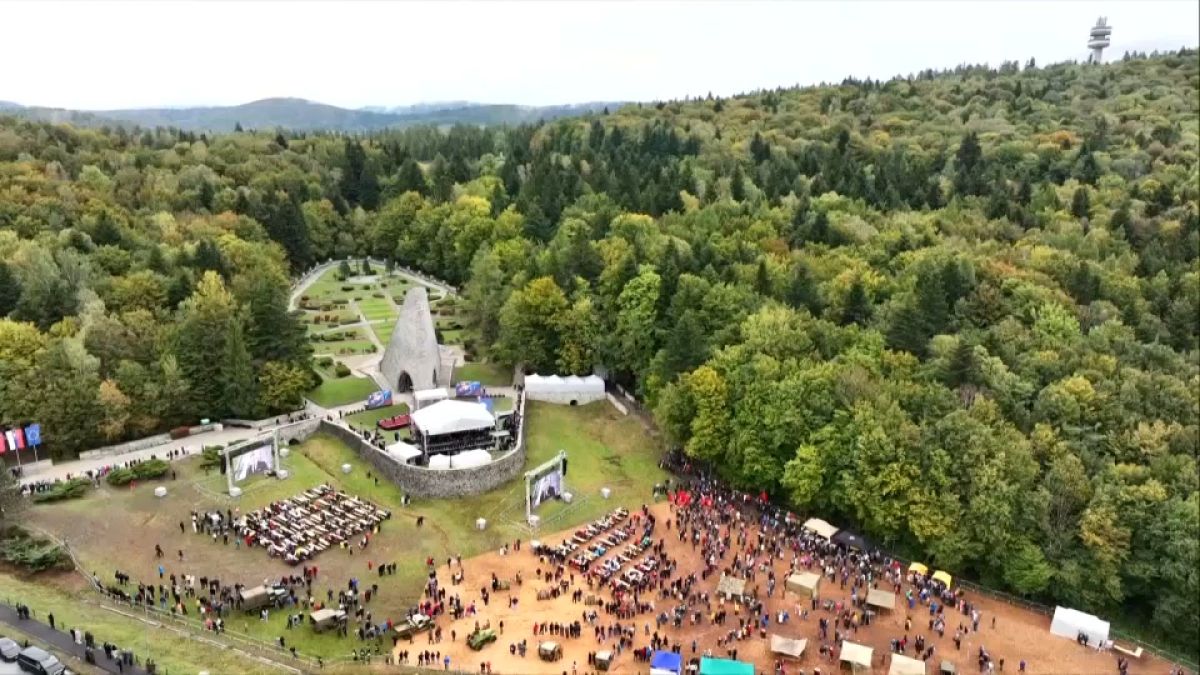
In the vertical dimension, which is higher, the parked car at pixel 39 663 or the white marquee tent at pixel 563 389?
the parked car at pixel 39 663

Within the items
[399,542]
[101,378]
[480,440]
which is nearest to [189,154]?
[101,378]

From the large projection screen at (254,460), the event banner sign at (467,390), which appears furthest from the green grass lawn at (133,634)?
the event banner sign at (467,390)

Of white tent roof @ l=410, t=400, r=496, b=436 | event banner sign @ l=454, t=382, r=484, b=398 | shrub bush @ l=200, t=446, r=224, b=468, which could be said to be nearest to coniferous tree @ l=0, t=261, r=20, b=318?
shrub bush @ l=200, t=446, r=224, b=468

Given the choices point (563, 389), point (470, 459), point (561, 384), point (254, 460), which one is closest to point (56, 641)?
point (254, 460)

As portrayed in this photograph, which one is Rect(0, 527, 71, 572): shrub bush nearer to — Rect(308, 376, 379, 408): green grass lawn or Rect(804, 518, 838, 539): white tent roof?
Rect(308, 376, 379, 408): green grass lawn

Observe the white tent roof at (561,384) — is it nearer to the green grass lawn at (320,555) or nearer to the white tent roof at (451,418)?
the green grass lawn at (320,555)

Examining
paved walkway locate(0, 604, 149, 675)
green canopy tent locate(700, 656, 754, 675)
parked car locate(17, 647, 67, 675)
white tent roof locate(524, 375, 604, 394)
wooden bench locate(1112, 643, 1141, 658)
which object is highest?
parked car locate(17, 647, 67, 675)
